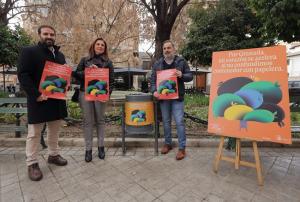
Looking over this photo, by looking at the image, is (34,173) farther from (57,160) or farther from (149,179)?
(149,179)

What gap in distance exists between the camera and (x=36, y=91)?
339 centimetres

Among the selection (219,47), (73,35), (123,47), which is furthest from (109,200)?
(123,47)

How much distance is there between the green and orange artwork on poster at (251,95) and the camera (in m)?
3.21

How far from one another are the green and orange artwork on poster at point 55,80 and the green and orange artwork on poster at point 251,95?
2.34 m

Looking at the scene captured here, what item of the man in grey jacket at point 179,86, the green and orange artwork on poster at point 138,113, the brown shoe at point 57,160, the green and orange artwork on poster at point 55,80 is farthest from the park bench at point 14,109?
the man in grey jacket at point 179,86

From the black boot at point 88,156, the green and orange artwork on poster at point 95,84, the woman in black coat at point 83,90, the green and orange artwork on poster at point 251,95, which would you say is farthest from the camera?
the black boot at point 88,156

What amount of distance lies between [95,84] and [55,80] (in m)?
0.64

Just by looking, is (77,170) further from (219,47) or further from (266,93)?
(219,47)

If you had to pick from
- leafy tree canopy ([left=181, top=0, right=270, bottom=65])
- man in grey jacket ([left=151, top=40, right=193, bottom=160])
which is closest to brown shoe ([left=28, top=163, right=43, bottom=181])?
man in grey jacket ([left=151, top=40, right=193, bottom=160])

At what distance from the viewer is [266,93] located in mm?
3305

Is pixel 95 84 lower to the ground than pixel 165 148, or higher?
higher

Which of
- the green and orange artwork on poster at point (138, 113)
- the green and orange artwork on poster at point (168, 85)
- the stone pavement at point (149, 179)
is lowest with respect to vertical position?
the stone pavement at point (149, 179)

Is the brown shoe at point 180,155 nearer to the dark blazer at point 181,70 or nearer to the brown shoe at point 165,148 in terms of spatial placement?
the brown shoe at point 165,148

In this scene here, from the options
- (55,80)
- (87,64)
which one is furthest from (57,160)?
(87,64)
